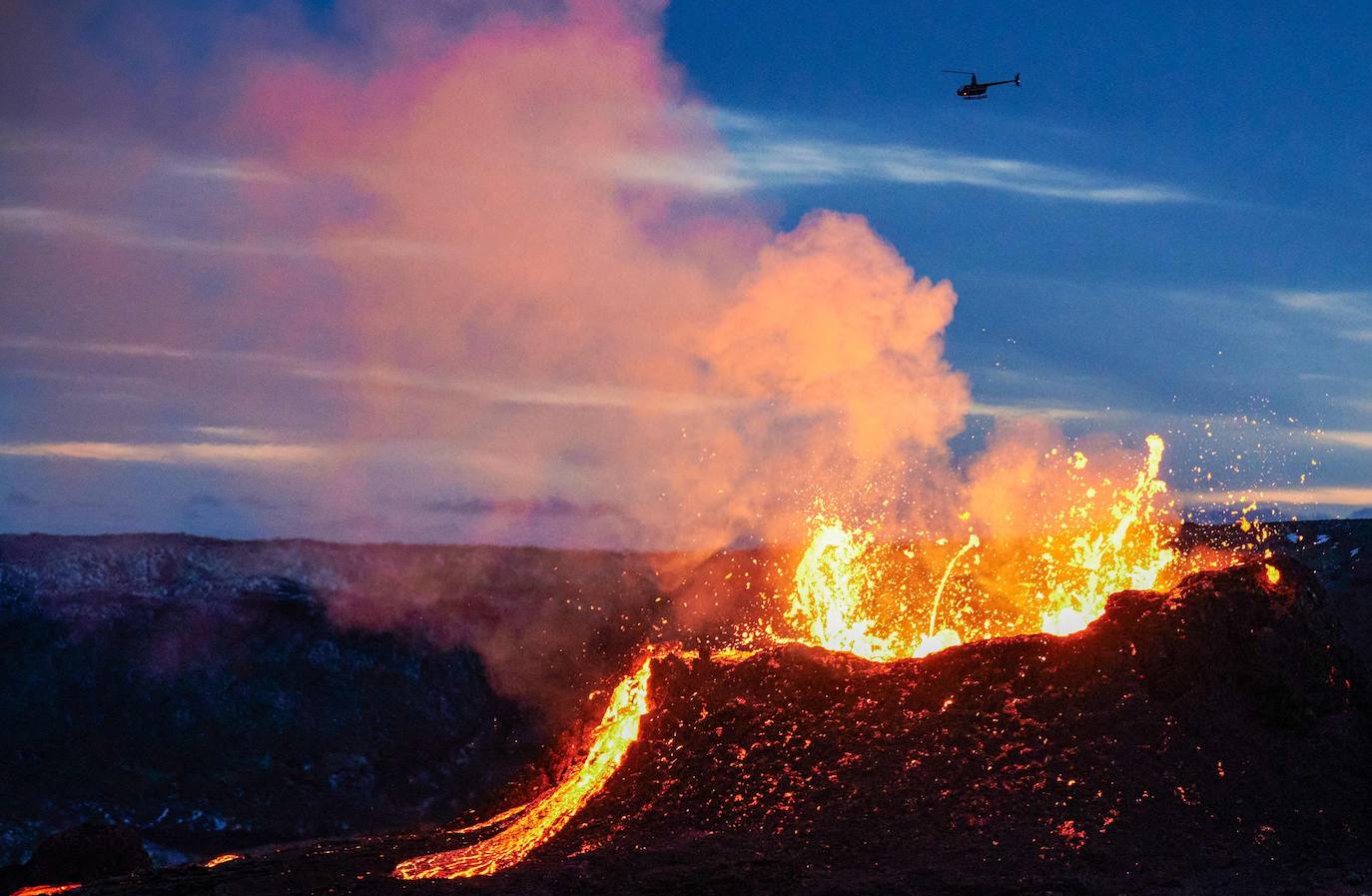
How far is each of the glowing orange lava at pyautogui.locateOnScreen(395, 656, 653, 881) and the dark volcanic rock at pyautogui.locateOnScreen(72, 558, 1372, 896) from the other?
330mm

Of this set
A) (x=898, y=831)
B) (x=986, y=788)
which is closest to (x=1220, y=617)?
(x=986, y=788)

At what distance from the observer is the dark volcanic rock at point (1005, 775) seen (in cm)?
1727

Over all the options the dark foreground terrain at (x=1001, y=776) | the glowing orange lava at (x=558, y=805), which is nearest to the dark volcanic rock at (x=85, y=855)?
the dark foreground terrain at (x=1001, y=776)

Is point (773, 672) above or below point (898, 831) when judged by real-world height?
above

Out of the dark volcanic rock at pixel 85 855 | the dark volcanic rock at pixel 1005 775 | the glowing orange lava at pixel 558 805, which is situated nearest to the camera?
the dark volcanic rock at pixel 1005 775

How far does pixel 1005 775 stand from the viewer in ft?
60.8

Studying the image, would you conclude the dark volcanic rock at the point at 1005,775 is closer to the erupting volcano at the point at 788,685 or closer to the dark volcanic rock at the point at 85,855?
the erupting volcano at the point at 788,685

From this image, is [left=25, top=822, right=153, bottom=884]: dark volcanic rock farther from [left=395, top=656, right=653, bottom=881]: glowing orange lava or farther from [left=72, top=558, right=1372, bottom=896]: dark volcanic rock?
[left=395, top=656, right=653, bottom=881]: glowing orange lava

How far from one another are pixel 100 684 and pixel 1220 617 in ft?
145

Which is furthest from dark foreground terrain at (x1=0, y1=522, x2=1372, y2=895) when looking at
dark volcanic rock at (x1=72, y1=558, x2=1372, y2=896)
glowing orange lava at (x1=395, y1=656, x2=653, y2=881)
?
glowing orange lava at (x1=395, y1=656, x2=653, y2=881)

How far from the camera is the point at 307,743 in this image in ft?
174

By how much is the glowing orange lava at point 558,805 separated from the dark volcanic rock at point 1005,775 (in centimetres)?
33

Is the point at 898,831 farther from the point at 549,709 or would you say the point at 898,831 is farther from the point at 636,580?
the point at 636,580

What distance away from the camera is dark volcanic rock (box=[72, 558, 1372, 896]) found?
17.3m
